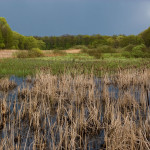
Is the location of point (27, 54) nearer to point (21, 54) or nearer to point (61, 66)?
point (21, 54)

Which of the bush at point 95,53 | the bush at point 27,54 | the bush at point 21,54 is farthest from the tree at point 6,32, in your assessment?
the bush at point 95,53

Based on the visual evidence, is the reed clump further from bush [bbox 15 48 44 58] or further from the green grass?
bush [bbox 15 48 44 58]

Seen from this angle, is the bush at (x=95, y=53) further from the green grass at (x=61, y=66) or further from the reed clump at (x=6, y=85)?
the reed clump at (x=6, y=85)

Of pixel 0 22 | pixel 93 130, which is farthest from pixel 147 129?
pixel 0 22

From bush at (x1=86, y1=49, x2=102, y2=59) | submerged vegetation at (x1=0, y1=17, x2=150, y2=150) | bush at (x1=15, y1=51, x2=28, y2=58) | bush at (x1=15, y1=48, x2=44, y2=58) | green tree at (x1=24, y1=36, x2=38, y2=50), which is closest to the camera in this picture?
submerged vegetation at (x1=0, y1=17, x2=150, y2=150)

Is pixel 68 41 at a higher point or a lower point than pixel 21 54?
higher

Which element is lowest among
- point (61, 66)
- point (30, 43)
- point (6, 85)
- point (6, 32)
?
point (6, 85)

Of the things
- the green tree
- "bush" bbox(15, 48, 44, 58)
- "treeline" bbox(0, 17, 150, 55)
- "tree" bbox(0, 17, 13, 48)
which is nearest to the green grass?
"bush" bbox(15, 48, 44, 58)

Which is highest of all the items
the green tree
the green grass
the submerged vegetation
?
the green tree

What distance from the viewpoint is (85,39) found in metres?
78.4

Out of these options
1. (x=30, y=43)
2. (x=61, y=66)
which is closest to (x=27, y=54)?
(x=61, y=66)

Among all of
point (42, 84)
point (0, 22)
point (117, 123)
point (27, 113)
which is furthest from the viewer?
point (0, 22)

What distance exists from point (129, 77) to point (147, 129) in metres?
5.24

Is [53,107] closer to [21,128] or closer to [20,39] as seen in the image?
[21,128]
